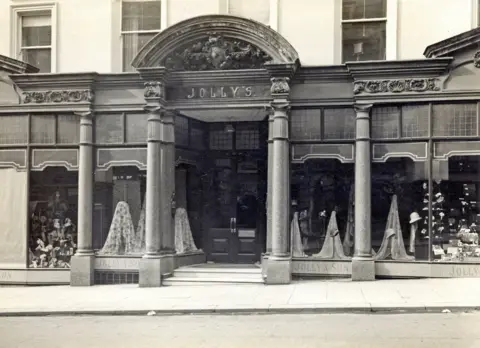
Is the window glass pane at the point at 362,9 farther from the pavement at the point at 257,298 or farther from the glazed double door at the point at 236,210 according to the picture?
the pavement at the point at 257,298

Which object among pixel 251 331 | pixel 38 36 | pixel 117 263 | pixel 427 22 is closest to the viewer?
pixel 251 331

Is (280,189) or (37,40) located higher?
(37,40)

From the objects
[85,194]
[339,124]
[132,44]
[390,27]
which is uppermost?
[390,27]

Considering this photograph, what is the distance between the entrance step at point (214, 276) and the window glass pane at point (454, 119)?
542 cm

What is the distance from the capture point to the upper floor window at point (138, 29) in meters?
16.2

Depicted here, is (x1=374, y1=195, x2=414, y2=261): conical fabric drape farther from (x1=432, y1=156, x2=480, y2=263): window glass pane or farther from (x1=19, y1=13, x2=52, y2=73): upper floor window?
(x1=19, y1=13, x2=52, y2=73): upper floor window

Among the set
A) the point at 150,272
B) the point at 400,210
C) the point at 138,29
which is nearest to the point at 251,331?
the point at 150,272

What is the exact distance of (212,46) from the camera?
15078 mm

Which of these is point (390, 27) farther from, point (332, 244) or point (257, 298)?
point (257, 298)

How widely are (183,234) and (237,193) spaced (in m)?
1.84

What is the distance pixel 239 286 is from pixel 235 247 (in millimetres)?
2364

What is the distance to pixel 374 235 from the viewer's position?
14.8 m

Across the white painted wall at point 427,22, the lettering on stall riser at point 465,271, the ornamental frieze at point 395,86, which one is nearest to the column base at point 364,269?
the lettering on stall riser at point 465,271

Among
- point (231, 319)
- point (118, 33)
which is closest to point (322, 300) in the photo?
point (231, 319)
